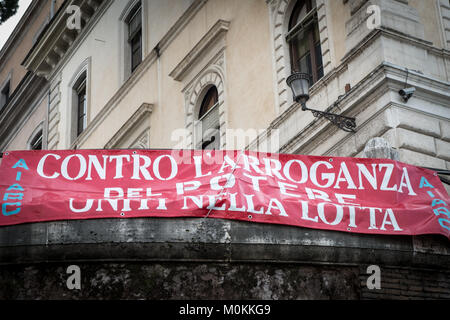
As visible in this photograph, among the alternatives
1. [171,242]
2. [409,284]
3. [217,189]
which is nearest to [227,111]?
[217,189]

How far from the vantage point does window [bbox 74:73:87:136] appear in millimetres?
27719

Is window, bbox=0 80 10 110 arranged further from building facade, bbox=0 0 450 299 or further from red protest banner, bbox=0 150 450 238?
red protest banner, bbox=0 150 450 238

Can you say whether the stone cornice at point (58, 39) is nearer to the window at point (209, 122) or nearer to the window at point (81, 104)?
the window at point (81, 104)

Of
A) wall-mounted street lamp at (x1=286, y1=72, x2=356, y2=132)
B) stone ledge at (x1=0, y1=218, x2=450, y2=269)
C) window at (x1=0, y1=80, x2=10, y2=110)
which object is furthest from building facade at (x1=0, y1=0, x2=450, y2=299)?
window at (x1=0, y1=80, x2=10, y2=110)

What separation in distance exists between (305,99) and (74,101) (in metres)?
15.4

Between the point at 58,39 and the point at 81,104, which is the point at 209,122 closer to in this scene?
the point at 81,104

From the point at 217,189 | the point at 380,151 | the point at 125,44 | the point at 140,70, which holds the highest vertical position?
the point at 125,44

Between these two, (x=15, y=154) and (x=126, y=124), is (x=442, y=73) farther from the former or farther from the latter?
(x=126, y=124)

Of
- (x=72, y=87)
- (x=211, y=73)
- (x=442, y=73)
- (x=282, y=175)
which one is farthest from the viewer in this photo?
(x=72, y=87)

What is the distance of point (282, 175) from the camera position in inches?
405

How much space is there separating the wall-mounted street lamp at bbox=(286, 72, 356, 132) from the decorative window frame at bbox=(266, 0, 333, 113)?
1.53 meters

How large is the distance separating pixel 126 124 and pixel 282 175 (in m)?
13.9

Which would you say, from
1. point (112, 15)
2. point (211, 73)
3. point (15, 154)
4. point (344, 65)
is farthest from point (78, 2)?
point (15, 154)

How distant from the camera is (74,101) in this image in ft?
92.7
